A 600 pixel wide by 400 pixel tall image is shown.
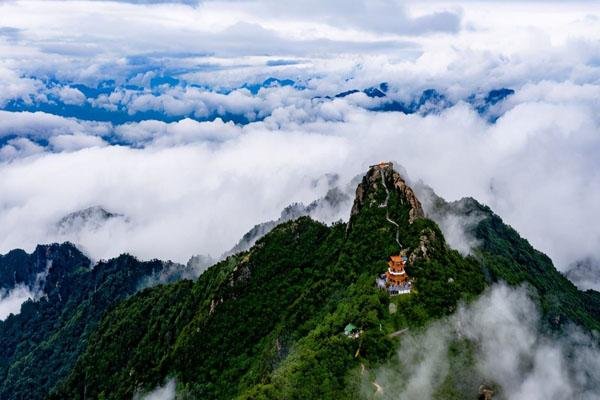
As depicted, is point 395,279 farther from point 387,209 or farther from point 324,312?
point 387,209

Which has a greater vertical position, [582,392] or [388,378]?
[388,378]

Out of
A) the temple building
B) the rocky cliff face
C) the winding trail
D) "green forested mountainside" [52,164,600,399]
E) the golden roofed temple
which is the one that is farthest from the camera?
the rocky cliff face

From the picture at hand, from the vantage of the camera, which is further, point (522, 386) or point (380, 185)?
point (380, 185)

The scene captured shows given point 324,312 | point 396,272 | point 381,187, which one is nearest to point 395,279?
point 396,272

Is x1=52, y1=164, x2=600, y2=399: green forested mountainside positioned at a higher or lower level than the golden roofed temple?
lower

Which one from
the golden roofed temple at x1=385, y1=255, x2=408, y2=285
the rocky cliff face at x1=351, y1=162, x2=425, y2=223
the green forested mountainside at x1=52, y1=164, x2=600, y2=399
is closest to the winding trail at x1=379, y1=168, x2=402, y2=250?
the rocky cliff face at x1=351, y1=162, x2=425, y2=223

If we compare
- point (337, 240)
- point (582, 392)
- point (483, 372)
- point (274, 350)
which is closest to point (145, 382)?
point (274, 350)

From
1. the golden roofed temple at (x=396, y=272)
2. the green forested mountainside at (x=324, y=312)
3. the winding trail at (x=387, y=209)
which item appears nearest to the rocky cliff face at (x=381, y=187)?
the green forested mountainside at (x=324, y=312)

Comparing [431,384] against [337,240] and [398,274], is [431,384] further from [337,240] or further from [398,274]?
[337,240]

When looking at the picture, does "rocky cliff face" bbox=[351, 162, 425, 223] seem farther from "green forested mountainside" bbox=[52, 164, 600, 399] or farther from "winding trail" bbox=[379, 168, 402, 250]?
"winding trail" bbox=[379, 168, 402, 250]
